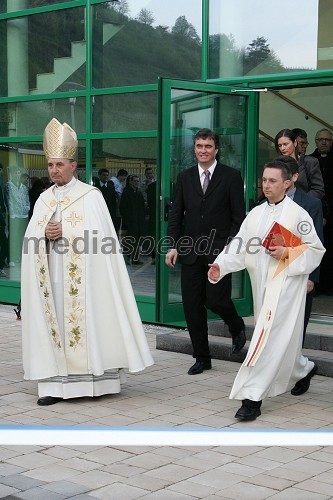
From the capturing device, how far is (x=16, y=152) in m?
11.1

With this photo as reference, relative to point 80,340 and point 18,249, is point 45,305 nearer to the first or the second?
point 80,340

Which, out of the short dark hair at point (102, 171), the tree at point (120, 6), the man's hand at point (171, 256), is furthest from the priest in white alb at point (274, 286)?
the tree at point (120, 6)

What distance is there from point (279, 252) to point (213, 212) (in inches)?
58.7

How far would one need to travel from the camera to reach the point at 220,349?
791 centimetres

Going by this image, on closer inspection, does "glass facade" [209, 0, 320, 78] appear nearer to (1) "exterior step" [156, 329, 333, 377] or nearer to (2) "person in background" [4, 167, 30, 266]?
(1) "exterior step" [156, 329, 333, 377]

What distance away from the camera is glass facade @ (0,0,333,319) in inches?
341

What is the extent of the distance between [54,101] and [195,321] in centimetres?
419

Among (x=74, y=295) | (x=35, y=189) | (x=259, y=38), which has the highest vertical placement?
(x=259, y=38)

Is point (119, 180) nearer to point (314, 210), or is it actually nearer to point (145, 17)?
point (145, 17)

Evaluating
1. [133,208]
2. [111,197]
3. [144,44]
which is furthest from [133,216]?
[144,44]

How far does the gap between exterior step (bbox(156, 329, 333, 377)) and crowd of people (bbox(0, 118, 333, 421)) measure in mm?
181

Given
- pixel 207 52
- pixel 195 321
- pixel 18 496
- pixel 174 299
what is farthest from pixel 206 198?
pixel 18 496

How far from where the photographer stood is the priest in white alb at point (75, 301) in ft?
21.0

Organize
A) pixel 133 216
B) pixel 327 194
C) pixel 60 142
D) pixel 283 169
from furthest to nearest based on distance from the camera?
pixel 327 194, pixel 133 216, pixel 60 142, pixel 283 169
